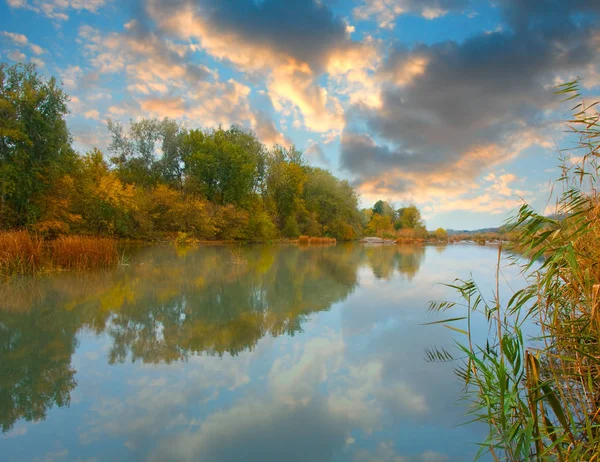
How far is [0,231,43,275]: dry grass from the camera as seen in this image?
939 cm

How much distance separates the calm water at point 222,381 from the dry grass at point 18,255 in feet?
7.14

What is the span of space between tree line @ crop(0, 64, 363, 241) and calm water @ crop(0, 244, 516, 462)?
12634mm

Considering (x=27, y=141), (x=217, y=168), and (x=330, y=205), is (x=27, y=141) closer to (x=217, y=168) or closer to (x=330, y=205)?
(x=217, y=168)

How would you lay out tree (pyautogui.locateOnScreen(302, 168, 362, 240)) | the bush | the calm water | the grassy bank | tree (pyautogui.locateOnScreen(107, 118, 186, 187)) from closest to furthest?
the calm water → the grassy bank → tree (pyautogui.locateOnScreen(107, 118, 186, 187)) → the bush → tree (pyautogui.locateOnScreen(302, 168, 362, 240))

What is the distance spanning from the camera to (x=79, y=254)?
11070 millimetres

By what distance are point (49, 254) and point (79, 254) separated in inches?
38.3

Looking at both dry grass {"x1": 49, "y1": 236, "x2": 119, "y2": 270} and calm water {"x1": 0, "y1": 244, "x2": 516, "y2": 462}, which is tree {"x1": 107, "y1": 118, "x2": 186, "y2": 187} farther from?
calm water {"x1": 0, "y1": 244, "x2": 516, "y2": 462}

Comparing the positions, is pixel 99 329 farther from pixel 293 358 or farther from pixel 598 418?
pixel 598 418

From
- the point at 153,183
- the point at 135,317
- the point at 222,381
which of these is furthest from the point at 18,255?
the point at 153,183

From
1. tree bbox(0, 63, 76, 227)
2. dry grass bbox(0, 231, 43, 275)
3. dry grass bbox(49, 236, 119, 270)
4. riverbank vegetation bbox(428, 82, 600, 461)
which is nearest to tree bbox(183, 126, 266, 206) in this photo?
A: tree bbox(0, 63, 76, 227)

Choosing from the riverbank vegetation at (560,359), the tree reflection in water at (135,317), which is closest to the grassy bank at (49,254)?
the tree reflection in water at (135,317)

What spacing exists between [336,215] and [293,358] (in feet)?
136

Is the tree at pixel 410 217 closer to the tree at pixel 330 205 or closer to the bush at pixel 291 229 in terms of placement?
the tree at pixel 330 205

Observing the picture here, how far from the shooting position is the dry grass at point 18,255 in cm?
939
